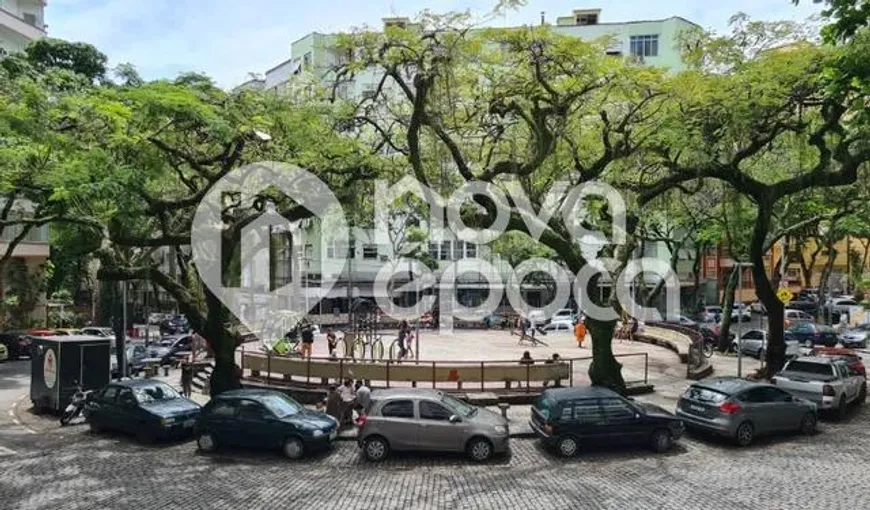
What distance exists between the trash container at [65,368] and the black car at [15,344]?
16.8 metres

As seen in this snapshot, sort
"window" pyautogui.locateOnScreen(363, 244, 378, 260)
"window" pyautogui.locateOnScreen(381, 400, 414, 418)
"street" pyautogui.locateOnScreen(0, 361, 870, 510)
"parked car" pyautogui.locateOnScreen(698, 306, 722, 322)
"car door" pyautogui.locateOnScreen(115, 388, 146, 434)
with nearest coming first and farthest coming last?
1. "street" pyautogui.locateOnScreen(0, 361, 870, 510)
2. "window" pyautogui.locateOnScreen(381, 400, 414, 418)
3. "car door" pyautogui.locateOnScreen(115, 388, 146, 434)
4. "parked car" pyautogui.locateOnScreen(698, 306, 722, 322)
5. "window" pyautogui.locateOnScreen(363, 244, 378, 260)

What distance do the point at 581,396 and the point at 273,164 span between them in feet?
34.8

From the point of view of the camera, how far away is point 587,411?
1561 cm

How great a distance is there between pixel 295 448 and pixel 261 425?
0.91 metres

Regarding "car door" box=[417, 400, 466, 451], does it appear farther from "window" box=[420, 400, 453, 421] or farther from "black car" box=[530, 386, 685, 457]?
"black car" box=[530, 386, 685, 457]

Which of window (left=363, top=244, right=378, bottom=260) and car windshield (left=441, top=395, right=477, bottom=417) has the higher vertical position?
window (left=363, top=244, right=378, bottom=260)

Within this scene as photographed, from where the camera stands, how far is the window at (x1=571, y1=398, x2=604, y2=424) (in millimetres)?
15492

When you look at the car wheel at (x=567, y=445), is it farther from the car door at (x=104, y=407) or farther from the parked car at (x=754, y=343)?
the parked car at (x=754, y=343)

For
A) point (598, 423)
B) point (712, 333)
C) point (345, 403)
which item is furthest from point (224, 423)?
point (712, 333)

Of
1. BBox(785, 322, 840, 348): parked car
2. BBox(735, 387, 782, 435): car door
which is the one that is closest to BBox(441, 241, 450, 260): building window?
BBox(785, 322, 840, 348): parked car

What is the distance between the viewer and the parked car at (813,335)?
38.4 m

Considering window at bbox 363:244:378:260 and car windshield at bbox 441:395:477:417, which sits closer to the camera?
car windshield at bbox 441:395:477:417

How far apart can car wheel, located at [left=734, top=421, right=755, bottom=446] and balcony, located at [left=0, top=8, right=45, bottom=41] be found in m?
47.2

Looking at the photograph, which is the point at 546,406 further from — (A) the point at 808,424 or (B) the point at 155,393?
(B) the point at 155,393
